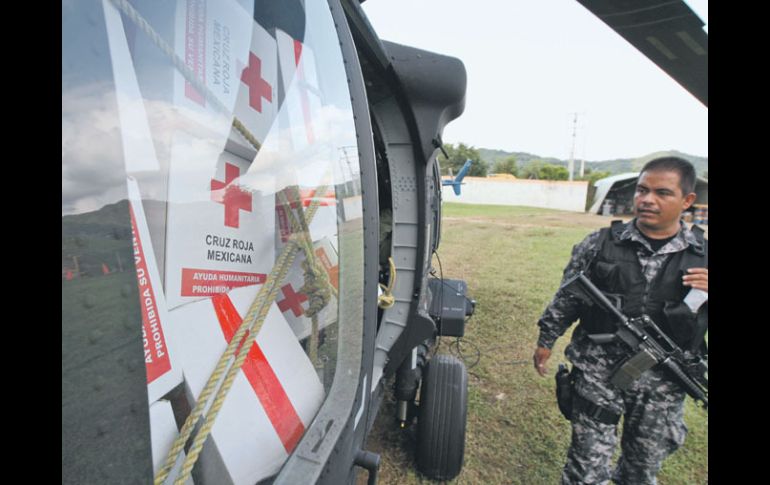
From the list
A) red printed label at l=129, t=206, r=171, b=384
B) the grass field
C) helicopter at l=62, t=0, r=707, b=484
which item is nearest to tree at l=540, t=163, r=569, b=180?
the grass field

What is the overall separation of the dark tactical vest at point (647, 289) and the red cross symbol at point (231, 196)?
186 centimetres

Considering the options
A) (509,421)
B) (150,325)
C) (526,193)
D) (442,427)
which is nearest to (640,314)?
(442,427)

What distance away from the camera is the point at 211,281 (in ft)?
2.64

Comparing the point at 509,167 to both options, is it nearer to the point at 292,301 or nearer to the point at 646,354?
the point at 646,354

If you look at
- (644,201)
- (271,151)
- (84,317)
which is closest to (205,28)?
(271,151)

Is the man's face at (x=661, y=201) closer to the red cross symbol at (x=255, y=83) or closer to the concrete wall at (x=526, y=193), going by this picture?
the red cross symbol at (x=255, y=83)

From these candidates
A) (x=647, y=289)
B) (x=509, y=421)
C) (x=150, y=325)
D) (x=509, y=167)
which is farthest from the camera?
(x=509, y=167)

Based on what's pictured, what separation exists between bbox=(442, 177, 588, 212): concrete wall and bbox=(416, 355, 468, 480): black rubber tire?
27.1 meters

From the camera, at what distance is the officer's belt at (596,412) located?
76.3 inches

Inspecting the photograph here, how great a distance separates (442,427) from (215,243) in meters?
2.03

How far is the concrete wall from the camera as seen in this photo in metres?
29.3

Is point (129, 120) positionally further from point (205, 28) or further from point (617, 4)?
point (617, 4)

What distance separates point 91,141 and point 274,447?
2.52 feet

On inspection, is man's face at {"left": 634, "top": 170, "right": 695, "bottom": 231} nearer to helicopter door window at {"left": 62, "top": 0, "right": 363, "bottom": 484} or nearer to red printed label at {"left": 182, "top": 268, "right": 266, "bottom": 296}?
helicopter door window at {"left": 62, "top": 0, "right": 363, "bottom": 484}
